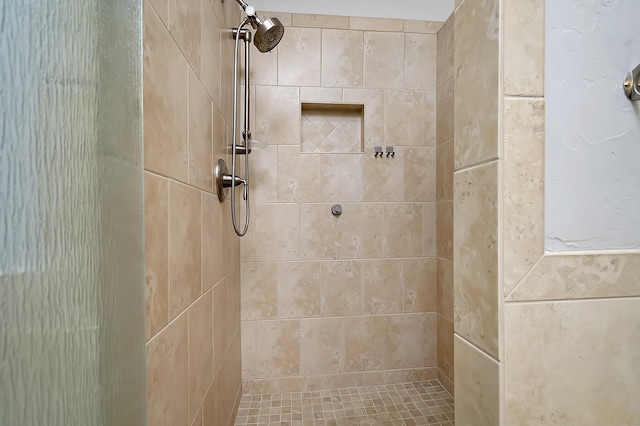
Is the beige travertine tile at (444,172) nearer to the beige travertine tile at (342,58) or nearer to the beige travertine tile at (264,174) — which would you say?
the beige travertine tile at (342,58)

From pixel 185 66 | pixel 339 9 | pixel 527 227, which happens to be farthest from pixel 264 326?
pixel 339 9

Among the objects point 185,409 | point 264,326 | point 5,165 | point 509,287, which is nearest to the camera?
point 5,165

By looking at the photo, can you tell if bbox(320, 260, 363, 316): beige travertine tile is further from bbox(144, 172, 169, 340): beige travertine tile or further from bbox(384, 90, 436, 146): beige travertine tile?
bbox(144, 172, 169, 340): beige travertine tile

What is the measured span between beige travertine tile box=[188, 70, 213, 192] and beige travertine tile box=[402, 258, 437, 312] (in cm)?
135

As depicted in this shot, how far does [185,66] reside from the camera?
0.81 metres

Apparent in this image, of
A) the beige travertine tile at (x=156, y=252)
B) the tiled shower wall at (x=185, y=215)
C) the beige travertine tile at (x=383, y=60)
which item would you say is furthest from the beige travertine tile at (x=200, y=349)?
the beige travertine tile at (x=383, y=60)

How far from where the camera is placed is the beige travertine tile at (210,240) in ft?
3.27

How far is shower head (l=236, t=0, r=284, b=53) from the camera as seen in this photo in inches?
48.8

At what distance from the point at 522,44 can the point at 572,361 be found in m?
0.52

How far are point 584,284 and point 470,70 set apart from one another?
0.41 meters

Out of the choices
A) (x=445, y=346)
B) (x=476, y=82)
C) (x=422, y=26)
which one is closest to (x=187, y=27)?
(x=476, y=82)

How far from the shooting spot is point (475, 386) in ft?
1.69

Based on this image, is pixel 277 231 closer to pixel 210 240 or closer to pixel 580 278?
pixel 210 240

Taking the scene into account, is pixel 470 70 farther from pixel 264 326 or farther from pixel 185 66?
pixel 264 326
